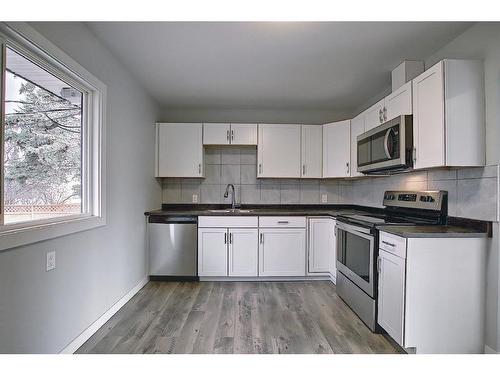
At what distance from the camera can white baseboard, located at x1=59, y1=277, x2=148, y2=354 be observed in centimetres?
202

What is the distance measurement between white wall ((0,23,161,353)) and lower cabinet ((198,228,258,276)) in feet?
2.30

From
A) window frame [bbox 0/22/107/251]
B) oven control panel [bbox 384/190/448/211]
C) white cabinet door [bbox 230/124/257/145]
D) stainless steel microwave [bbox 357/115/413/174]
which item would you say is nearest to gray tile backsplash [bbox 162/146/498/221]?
white cabinet door [bbox 230/124/257/145]

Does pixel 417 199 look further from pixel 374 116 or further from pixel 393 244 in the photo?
pixel 374 116

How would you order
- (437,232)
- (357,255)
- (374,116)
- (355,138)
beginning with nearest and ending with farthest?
(437,232), (357,255), (374,116), (355,138)

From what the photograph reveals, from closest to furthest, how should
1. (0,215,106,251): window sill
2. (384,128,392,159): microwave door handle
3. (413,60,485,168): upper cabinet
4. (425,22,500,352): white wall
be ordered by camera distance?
(0,215,106,251): window sill
(425,22,500,352): white wall
(413,60,485,168): upper cabinet
(384,128,392,159): microwave door handle

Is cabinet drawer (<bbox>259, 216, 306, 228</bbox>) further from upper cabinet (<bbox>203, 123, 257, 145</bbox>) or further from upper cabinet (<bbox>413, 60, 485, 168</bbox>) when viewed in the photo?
upper cabinet (<bbox>413, 60, 485, 168</bbox>)

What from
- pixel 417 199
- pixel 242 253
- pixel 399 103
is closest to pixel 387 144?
pixel 399 103

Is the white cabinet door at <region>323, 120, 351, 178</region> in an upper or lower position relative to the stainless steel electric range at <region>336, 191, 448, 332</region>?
upper

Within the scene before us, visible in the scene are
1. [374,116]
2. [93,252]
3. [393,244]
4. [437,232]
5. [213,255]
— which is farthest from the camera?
[213,255]

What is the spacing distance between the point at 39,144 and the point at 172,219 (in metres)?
1.96

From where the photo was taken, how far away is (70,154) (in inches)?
87.2

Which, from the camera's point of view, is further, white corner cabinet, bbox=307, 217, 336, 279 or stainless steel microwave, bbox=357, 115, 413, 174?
white corner cabinet, bbox=307, 217, 336, 279

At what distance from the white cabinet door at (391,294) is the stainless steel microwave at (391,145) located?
2.38ft

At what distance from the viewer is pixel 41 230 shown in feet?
5.60
